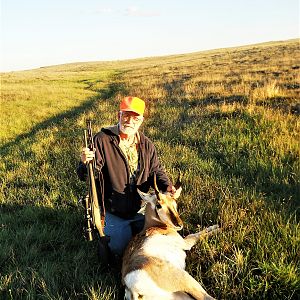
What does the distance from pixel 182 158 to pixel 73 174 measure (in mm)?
2145

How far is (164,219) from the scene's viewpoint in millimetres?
4469

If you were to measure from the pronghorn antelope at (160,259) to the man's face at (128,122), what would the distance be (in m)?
0.92

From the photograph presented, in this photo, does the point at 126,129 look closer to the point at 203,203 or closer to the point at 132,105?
the point at 132,105

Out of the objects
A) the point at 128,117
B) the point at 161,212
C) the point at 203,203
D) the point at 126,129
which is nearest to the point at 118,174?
the point at 126,129

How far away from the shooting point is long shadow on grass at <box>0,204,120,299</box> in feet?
13.1

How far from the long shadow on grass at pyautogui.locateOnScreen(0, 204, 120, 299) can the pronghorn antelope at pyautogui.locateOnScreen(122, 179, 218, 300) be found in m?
0.48

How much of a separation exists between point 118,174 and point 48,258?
1398mm

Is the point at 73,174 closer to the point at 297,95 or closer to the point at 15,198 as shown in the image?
the point at 15,198

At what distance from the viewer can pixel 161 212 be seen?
177 inches

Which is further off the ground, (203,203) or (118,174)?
(118,174)

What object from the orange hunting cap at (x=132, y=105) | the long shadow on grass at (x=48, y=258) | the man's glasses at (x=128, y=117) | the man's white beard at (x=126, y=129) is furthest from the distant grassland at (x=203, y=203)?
the orange hunting cap at (x=132, y=105)

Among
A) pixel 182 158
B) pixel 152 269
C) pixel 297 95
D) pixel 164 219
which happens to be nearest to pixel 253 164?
pixel 182 158

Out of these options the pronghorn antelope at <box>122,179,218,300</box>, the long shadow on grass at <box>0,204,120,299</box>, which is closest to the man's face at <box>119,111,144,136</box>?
the pronghorn antelope at <box>122,179,218,300</box>

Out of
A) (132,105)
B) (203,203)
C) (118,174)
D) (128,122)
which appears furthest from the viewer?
(203,203)
